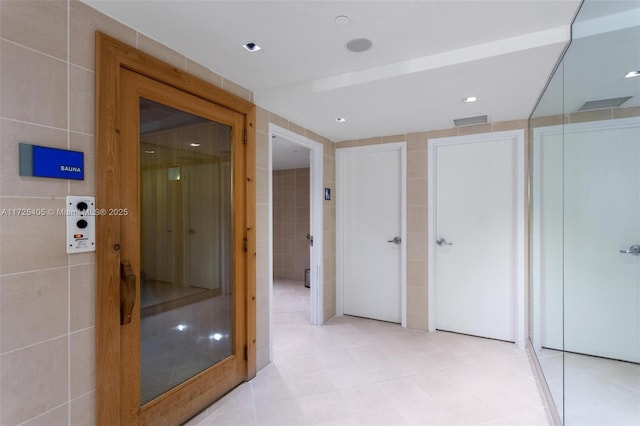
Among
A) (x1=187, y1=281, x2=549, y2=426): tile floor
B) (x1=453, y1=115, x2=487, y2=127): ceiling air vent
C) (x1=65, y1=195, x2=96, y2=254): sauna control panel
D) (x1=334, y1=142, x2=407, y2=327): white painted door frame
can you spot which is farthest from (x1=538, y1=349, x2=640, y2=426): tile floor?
(x1=65, y1=195, x2=96, y2=254): sauna control panel

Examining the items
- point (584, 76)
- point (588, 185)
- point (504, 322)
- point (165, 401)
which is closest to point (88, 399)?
point (165, 401)

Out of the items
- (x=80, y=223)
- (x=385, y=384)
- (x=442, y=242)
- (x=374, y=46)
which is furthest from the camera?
(x=442, y=242)

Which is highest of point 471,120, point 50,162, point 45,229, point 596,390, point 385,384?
point 471,120

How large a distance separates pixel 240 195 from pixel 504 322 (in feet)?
9.52

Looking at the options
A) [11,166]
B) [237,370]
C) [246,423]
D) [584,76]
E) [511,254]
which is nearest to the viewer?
[11,166]

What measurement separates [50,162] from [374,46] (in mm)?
1715

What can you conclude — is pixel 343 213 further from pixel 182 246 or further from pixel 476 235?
pixel 182 246

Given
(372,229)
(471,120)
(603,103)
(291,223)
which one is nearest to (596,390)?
(603,103)

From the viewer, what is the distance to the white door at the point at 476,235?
309cm

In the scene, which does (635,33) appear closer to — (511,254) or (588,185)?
(588,185)

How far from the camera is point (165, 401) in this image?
1.80 meters

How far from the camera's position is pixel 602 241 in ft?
5.47

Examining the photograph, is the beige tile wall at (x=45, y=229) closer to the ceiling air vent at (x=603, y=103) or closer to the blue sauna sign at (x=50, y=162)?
the blue sauna sign at (x=50, y=162)

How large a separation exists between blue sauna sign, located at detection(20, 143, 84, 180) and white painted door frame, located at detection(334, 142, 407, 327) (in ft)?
9.37
